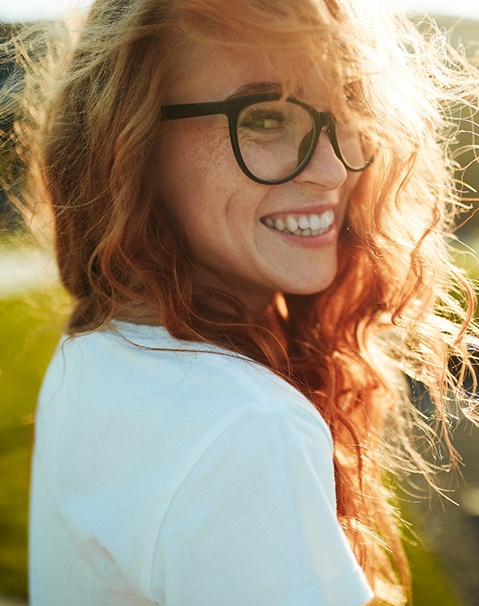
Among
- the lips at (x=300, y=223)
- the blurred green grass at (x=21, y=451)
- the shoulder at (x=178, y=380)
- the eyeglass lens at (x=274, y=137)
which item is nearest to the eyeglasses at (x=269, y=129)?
the eyeglass lens at (x=274, y=137)

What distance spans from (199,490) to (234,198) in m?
0.82

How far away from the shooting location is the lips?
1832 millimetres

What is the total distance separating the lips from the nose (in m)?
0.11

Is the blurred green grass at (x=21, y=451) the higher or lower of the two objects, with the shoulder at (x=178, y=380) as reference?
lower

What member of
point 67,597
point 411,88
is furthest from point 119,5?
point 67,597

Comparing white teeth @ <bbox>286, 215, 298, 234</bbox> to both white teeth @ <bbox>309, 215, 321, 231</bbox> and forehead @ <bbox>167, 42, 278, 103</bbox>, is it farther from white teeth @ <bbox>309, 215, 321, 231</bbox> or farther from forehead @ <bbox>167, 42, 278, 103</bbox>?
forehead @ <bbox>167, 42, 278, 103</bbox>

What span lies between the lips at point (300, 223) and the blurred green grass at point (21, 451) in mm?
761

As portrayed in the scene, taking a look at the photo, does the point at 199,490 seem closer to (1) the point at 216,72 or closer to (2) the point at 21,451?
(1) the point at 216,72

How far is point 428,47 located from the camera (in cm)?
207

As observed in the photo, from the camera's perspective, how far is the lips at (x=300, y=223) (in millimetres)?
1832

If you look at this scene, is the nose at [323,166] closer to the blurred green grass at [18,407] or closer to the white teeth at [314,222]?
the white teeth at [314,222]

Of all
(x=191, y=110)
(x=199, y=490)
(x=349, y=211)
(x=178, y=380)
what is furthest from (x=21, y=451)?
(x=199, y=490)

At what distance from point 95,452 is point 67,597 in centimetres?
41

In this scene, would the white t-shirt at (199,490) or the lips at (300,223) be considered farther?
the lips at (300,223)
